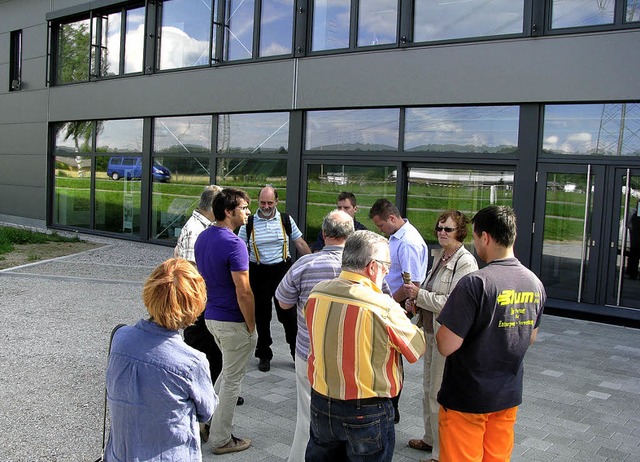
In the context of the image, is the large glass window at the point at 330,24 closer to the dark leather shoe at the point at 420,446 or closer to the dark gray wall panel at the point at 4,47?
the dark leather shoe at the point at 420,446

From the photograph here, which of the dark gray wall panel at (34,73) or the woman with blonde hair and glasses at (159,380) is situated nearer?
the woman with blonde hair and glasses at (159,380)

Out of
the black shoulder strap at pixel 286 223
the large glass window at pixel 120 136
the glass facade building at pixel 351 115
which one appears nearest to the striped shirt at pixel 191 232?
the black shoulder strap at pixel 286 223

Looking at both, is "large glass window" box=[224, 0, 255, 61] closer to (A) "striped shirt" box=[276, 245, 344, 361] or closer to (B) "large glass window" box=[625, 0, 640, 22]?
(B) "large glass window" box=[625, 0, 640, 22]

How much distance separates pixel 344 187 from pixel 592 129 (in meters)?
4.41

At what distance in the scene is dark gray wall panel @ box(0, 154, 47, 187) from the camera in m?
19.0

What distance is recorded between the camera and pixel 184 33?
50.6ft

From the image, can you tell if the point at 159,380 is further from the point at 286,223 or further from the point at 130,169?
the point at 130,169

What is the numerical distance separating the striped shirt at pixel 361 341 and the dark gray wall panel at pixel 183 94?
10.2 meters

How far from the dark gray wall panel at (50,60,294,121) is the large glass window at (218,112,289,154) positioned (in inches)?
9.8

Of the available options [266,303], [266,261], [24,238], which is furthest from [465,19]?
[24,238]

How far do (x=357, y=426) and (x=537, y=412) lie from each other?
3.01 meters

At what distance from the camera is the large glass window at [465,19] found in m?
10.2

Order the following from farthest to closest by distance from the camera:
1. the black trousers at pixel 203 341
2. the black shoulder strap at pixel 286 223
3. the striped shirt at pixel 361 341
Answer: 1. the black shoulder strap at pixel 286 223
2. the black trousers at pixel 203 341
3. the striped shirt at pixel 361 341

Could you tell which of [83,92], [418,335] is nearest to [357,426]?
[418,335]
